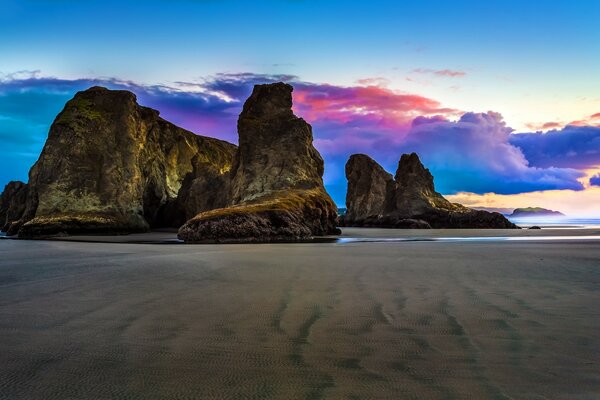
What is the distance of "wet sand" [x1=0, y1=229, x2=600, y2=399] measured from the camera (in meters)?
2.59

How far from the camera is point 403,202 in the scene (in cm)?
7150

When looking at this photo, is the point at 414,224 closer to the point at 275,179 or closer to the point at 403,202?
the point at 403,202

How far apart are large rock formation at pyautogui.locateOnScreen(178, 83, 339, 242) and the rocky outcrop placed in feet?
90.1

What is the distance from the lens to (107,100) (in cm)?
4406

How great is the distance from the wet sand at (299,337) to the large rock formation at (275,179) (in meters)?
17.3

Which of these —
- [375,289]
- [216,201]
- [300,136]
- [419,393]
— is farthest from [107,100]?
[419,393]

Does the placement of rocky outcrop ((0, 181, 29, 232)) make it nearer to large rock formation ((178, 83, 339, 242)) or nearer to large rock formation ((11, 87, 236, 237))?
large rock formation ((11, 87, 236, 237))

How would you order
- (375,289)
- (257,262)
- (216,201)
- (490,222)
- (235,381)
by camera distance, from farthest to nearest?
(490,222), (216,201), (257,262), (375,289), (235,381)

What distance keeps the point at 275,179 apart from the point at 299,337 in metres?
36.2

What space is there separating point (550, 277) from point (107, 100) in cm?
4471

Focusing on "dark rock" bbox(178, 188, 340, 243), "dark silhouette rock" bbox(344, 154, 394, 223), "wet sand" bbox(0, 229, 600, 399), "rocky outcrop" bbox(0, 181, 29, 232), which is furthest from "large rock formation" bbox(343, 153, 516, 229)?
"wet sand" bbox(0, 229, 600, 399)

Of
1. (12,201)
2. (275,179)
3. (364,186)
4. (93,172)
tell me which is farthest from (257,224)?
(364,186)

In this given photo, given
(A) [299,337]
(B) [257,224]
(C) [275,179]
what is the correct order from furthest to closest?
(C) [275,179], (B) [257,224], (A) [299,337]

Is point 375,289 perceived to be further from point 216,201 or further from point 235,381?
point 216,201
